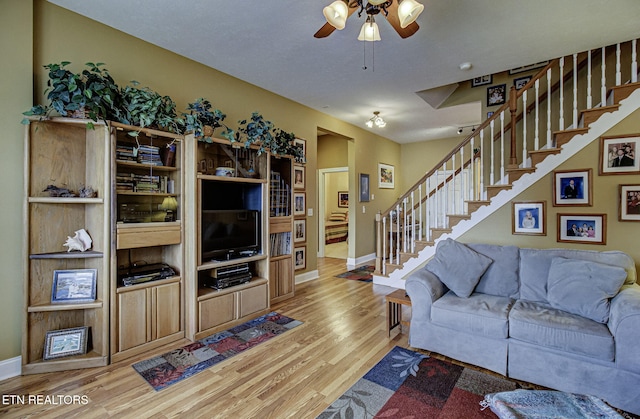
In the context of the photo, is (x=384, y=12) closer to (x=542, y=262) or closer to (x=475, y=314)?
(x=475, y=314)

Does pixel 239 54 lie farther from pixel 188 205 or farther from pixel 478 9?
pixel 478 9

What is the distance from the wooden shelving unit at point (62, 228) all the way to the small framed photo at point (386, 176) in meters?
5.68

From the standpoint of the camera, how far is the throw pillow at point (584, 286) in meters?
2.11

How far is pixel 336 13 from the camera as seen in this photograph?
6.55 ft

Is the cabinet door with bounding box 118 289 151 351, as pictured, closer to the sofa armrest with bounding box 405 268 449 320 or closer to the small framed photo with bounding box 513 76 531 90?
the sofa armrest with bounding box 405 268 449 320

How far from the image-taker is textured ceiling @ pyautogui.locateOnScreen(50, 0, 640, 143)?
248 cm

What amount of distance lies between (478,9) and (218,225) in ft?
10.4

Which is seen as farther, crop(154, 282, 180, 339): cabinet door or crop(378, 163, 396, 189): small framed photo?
crop(378, 163, 396, 189): small framed photo

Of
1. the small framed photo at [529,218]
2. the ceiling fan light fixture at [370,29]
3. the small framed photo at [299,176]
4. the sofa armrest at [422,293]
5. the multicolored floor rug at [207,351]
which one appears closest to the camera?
the ceiling fan light fixture at [370,29]

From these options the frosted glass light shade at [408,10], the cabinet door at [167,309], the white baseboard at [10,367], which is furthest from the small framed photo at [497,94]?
the white baseboard at [10,367]

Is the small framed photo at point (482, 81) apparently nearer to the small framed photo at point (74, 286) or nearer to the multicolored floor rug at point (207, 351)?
the multicolored floor rug at point (207, 351)

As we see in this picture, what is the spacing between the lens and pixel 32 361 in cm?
229

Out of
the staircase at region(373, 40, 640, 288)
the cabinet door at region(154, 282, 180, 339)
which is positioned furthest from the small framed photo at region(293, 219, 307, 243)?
the cabinet door at region(154, 282, 180, 339)

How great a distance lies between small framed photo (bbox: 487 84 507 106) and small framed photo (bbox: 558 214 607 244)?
198 centimetres
